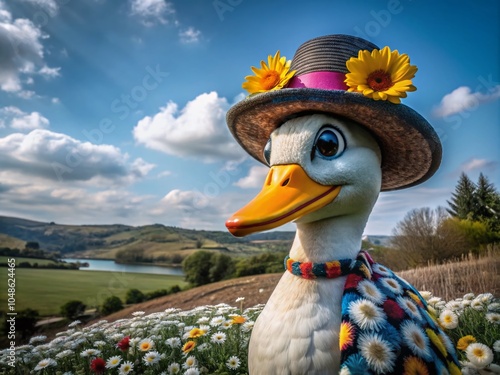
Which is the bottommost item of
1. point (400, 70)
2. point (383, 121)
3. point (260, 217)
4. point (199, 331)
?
point (199, 331)

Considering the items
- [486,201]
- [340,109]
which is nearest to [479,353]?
[340,109]

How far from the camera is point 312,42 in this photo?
1525 mm

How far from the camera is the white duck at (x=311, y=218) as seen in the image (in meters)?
1.07

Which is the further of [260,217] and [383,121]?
[383,121]

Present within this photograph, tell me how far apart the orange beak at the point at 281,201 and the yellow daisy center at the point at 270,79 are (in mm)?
440

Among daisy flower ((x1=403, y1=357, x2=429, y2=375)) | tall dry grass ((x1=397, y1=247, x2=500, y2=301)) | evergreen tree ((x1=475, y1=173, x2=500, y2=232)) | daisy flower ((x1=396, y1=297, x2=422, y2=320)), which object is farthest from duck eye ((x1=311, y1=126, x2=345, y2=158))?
evergreen tree ((x1=475, y1=173, x2=500, y2=232))

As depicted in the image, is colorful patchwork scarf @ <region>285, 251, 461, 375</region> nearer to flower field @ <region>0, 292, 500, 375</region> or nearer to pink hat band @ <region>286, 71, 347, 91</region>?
flower field @ <region>0, 292, 500, 375</region>

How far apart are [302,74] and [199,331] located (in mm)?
1600

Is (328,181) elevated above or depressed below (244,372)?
above

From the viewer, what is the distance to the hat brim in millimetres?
1272

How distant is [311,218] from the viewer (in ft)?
4.12

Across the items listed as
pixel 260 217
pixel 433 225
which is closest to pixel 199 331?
pixel 260 217

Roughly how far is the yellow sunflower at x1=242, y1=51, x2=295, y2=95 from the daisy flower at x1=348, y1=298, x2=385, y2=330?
0.97m

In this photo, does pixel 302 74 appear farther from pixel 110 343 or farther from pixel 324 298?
pixel 110 343
